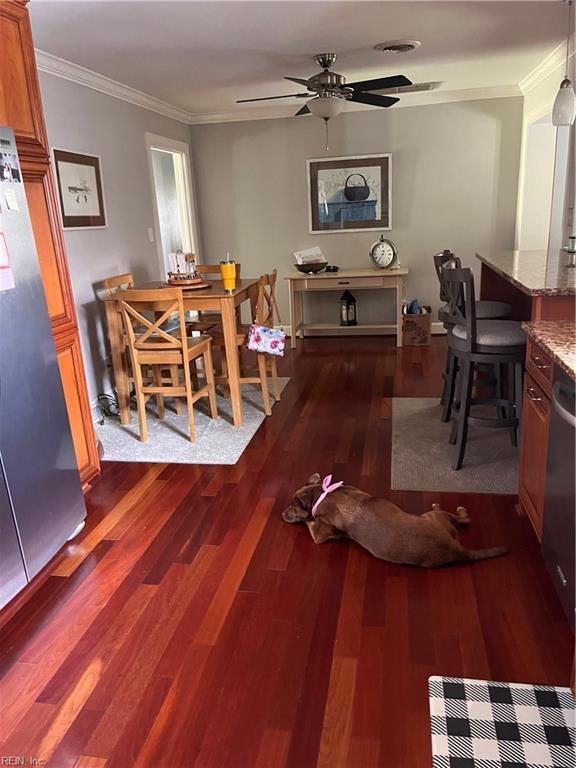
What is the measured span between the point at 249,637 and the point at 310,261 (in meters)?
4.45

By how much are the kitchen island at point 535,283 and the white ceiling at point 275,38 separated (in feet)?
4.51

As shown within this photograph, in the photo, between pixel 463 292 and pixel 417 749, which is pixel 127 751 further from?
pixel 463 292

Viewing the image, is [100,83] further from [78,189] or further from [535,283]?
[535,283]

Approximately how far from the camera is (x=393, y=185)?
5.77 m

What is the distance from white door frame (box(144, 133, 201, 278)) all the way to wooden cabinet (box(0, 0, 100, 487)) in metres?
2.63

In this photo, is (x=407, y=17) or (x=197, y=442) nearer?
(x=407, y=17)

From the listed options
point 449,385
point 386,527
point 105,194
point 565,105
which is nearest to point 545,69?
point 565,105

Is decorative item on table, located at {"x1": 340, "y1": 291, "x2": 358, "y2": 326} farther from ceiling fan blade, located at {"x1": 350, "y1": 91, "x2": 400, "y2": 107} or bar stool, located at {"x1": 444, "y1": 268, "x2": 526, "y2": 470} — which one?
bar stool, located at {"x1": 444, "y1": 268, "x2": 526, "y2": 470}

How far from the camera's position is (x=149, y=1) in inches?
109

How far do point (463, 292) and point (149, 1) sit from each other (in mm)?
2093

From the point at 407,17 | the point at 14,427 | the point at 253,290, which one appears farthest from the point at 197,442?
the point at 407,17

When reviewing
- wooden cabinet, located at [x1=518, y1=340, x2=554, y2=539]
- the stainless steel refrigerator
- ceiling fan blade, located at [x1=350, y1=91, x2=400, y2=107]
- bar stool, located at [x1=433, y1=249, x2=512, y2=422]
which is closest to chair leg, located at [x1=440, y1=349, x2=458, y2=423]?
bar stool, located at [x1=433, y1=249, x2=512, y2=422]

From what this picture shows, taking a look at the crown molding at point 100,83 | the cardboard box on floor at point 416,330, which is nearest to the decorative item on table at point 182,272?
the crown molding at point 100,83

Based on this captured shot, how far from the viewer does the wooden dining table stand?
357cm
